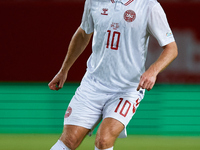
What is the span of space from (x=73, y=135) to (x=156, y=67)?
0.83 m

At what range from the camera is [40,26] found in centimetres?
775

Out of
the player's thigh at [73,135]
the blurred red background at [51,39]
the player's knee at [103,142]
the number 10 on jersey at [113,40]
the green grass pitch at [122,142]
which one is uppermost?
the number 10 on jersey at [113,40]

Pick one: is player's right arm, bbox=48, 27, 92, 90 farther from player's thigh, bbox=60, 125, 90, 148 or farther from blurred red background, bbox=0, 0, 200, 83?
blurred red background, bbox=0, 0, 200, 83

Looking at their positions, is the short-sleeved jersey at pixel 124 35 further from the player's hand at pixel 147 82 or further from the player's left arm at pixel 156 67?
the player's hand at pixel 147 82

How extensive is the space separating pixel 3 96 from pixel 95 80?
4.35 meters

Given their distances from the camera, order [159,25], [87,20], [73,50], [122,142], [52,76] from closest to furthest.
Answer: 1. [159,25]
2. [87,20]
3. [73,50]
4. [122,142]
5. [52,76]

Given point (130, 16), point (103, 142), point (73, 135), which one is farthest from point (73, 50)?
point (103, 142)

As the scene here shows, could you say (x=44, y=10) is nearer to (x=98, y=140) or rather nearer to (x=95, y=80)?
(x=95, y=80)

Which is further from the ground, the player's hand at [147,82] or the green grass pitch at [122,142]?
the player's hand at [147,82]

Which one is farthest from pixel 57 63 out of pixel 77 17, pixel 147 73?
pixel 147 73

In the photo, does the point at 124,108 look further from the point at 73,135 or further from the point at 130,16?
the point at 130,16

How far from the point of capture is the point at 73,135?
3.72 metres

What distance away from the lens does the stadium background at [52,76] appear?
25.0 ft

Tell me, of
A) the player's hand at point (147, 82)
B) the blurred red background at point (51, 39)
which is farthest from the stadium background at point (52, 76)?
the player's hand at point (147, 82)
